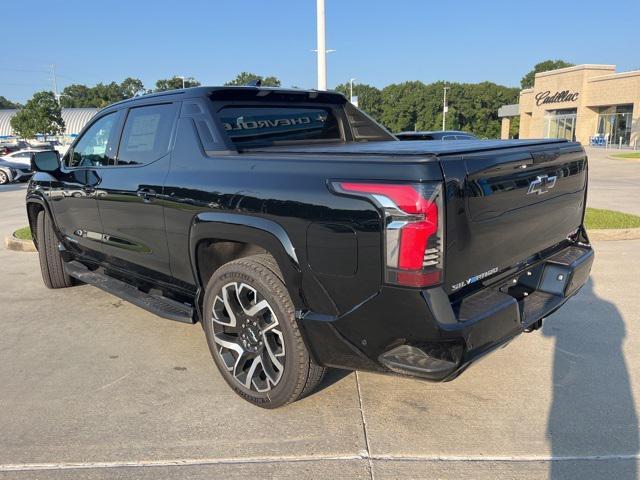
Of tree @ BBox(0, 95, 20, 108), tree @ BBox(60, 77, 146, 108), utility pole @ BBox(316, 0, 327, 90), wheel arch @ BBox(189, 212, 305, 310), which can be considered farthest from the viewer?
tree @ BBox(0, 95, 20, 108)

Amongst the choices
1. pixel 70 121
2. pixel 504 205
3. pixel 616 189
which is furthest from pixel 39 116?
pixel 504 205

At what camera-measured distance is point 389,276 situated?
233 centimetres

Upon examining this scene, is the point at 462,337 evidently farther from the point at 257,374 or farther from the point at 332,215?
the point at 257,374

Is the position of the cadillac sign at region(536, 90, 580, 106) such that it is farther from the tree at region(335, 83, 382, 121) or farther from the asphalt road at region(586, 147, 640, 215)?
the tree at region(335, 83, 382, 121)

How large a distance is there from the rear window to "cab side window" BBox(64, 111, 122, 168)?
3.65 feet

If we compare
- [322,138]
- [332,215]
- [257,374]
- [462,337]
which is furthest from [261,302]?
[322,138]

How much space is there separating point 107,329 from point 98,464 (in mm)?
2040

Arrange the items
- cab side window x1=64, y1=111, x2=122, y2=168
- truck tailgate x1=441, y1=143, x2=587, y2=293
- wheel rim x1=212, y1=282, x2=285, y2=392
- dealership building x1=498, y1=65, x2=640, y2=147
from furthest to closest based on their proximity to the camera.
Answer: dealership building x1=498, y1=65, x2=640, y2=147, cab side window x1=64, y1=111, x2=122, y2=168, wheel rim x1=212, y1=282, x2=285, y2=392, truck tailgate x1=441, y1=143, x2=587, y2=293

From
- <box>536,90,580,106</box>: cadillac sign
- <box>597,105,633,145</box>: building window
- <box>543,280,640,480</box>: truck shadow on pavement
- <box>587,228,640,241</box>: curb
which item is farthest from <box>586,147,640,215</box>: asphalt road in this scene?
<box>536,90,580,106</box>: cadillac sign

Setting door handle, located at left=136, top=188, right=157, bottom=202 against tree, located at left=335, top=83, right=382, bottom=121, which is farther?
tree, located at left=335, top=83, right=382, bottom=121

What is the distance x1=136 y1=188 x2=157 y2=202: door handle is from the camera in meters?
3.60

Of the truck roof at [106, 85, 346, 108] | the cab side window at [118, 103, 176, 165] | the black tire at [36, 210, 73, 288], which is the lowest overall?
the black tire at [36, 210, 73, 288]

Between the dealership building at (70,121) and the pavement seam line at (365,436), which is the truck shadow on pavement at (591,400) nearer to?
the pavement seam line at (365,436)

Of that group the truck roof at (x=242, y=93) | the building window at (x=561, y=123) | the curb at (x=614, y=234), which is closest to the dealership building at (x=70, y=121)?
the building window at (x=561, y=123)
